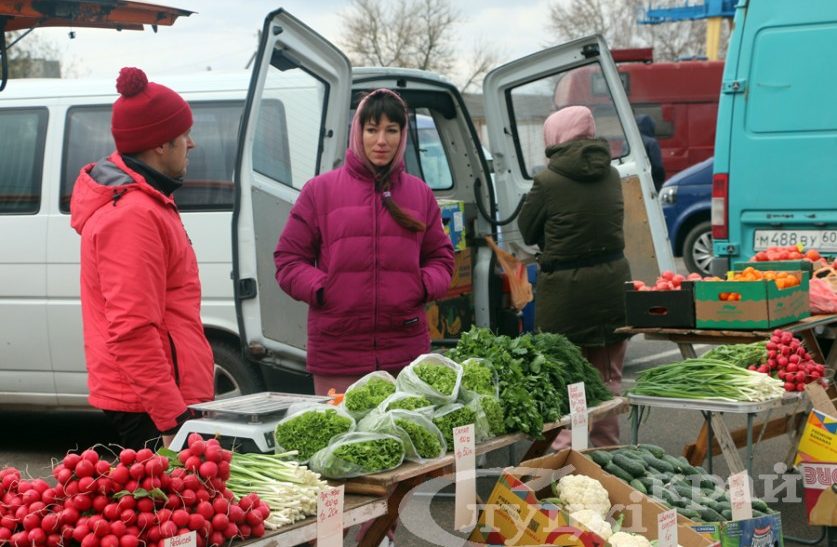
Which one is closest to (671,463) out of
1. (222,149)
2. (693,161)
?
(222,149)

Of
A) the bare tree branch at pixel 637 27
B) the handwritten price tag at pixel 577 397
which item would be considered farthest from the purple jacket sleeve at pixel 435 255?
the bare tree branch at pixel 637 27

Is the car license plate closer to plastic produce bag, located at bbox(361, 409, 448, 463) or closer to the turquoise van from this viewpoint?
the turquoise van

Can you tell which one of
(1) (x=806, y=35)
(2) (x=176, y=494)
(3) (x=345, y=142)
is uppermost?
(1) (x=806, y=35)

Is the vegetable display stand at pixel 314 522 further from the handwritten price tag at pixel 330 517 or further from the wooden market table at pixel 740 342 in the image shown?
the wooden market table at pixel 740 342

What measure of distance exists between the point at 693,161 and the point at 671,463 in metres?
15.0

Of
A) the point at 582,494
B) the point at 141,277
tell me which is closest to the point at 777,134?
the point at 582,494

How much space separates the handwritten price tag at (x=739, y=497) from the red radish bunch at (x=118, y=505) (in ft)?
6.38

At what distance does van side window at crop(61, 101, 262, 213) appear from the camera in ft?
22.5

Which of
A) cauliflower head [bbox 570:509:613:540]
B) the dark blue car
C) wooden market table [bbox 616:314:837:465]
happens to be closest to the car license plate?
wooden market table [bbox 616:314:837:465]

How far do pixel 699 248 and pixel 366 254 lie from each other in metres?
11.5

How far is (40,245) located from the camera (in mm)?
7035

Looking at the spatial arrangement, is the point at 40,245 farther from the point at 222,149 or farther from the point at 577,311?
the point at 577,311

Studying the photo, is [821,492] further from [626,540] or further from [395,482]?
[395,482]

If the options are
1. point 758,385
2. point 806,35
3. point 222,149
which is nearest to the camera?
point 758,385
